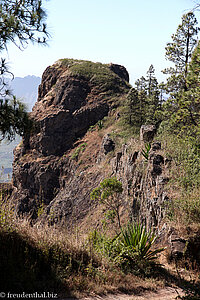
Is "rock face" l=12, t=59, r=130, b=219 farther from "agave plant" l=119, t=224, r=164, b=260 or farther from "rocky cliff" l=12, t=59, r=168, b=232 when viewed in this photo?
"agave plant" l=119, t=224, r=164, b=260

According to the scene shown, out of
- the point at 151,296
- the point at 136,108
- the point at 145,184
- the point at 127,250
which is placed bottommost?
the point at 151,296

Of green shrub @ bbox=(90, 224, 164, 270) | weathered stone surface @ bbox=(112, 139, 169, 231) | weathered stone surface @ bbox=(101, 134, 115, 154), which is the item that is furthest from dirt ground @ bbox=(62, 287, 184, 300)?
weathered stone surface @ bbox=(101, 134, 115, 154)

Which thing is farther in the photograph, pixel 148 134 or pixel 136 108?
pixel 136 108

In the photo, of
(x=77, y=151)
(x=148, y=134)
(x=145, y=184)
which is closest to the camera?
(x=145, y=184)

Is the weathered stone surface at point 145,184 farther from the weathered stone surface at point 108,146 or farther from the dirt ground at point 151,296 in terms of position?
the weathered stone surface at point 108,146

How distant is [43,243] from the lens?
16.5ft

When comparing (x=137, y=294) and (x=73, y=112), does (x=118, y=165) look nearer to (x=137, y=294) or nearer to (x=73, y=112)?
(x=137, y=294)

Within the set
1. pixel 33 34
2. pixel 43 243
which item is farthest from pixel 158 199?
pixel 33 34

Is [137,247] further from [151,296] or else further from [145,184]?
[145,184]

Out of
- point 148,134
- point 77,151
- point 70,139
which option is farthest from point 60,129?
point 148,134

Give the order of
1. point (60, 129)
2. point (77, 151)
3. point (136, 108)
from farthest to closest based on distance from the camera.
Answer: point (60, 129) → point (77, 151) → point (136, 108)

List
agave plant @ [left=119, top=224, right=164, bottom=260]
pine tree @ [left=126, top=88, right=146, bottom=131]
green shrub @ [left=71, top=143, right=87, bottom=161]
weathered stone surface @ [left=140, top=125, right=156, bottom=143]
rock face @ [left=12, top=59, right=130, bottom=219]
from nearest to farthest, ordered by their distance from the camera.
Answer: agave plant @ [left=119, top=224, right=164, bottom=260] → weathered stone surface @ [left=140, top=125, right=156, bottom=143] → pine tree @ [left=126, top=88, right=146, bottom=131] → green shrub @ [left=71, top=143, right=87, bottom=161] → rock face @ [left=12, top=59, right=130, bottom=219]

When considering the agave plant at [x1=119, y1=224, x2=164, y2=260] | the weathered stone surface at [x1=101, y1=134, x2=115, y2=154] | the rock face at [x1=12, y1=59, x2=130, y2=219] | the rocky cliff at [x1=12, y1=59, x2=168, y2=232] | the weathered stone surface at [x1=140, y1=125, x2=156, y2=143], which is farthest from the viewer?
the rock face at [x1=12, y1=59, x2=130, y2=219]

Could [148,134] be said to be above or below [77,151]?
below
